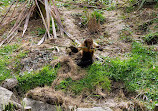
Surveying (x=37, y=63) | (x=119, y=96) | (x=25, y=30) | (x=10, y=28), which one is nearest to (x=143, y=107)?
(x=119, y=96)

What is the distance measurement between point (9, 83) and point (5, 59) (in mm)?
1032

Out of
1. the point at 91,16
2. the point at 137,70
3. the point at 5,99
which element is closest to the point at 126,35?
the point at 91,16

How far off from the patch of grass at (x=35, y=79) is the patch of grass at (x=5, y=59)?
362 millimetres

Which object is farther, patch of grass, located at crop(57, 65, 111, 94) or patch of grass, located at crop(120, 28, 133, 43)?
→ patch of grass, located at crop(120, 28, 133, 43)

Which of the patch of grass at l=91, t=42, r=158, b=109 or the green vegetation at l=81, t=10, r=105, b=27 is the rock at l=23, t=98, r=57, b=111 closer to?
the patch of grass at l=91, t=42, r=158, b=109

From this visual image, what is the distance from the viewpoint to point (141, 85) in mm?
4477

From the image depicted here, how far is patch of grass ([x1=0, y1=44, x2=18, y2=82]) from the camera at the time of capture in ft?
16.1

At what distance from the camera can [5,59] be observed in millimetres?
5375

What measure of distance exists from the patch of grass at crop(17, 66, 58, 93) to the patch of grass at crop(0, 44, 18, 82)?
36 centimetres

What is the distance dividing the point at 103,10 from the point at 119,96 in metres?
4.06

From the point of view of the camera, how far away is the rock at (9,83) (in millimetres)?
4504

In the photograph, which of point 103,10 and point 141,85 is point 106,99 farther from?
point 103,10

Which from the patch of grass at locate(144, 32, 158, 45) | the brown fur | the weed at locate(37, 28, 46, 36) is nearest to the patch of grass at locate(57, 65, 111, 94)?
the brown fur

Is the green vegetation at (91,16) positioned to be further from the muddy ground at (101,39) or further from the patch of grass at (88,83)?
the patch of grass at (88,83)
